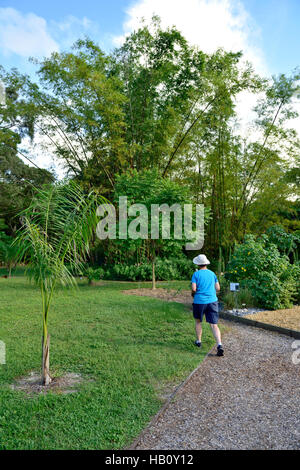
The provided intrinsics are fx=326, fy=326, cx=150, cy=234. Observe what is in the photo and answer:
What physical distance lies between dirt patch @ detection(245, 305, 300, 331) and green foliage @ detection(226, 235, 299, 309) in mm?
195

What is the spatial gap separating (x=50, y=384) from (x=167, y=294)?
478cm

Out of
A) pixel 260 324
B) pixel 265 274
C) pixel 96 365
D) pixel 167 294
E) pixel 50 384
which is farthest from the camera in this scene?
pixel 167 294

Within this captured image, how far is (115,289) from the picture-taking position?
833cm

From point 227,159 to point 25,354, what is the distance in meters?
7.72

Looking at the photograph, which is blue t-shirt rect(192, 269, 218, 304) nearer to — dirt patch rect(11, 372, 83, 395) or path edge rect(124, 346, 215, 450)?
path edge rect(124, 346, 215, 450)

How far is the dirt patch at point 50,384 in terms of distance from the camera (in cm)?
279

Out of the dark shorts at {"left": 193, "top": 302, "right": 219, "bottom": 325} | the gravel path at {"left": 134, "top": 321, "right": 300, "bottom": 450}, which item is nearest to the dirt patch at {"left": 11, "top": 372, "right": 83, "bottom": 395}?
the gravel path at {"left": 134, "top": 321, "right": 300, "bottom": 450}

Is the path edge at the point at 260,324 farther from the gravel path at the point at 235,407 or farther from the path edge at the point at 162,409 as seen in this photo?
the path edge at the point at 162,409

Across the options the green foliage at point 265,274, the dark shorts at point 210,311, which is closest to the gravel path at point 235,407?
the dark shorts at point 210,311

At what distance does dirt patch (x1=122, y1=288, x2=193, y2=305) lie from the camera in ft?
22.6

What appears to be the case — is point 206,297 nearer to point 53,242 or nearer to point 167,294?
point 53,242

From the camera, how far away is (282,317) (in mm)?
5273

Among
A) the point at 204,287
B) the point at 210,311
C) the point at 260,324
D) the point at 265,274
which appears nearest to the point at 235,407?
the point at 210,311
